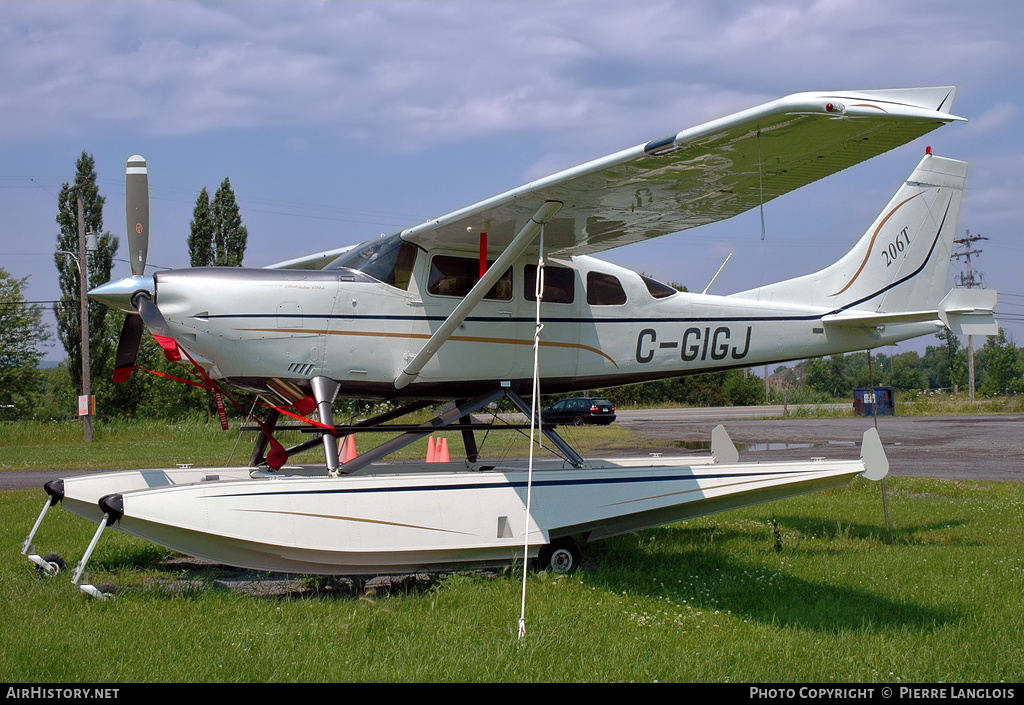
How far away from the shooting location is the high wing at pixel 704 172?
192 inches

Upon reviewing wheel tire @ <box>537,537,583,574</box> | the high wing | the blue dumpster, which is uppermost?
the high wing

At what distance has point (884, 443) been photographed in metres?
22.3

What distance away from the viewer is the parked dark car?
3303 centimetres

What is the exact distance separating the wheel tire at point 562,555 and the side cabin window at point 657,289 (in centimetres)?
307

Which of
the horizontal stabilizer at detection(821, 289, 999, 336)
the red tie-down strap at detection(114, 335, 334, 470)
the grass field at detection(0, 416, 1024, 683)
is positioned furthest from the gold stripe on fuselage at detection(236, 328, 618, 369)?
the horizontal stabilizer at detection(821, 289, 999, 336)

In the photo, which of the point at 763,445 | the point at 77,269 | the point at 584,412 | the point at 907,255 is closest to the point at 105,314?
the point at 77,269

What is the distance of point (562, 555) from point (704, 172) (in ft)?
12.0

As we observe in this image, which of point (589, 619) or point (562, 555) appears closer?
A: point (589, 619)

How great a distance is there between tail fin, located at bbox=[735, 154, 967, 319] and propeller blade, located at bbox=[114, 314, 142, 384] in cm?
687

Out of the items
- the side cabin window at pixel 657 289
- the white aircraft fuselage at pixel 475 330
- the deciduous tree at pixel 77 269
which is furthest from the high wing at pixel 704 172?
the deciduous tree at pixel 77 269

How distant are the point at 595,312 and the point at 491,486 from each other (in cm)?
254

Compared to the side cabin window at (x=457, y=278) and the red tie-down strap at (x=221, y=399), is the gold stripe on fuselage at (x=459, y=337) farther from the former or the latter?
the red tie-down strap at (x=221, y=399)

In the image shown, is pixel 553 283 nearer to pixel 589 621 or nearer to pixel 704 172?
pixel 704 172

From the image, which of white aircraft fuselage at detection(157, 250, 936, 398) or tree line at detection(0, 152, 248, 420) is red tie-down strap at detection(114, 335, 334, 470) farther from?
tree line at detection(0, 152, 248, 420)
